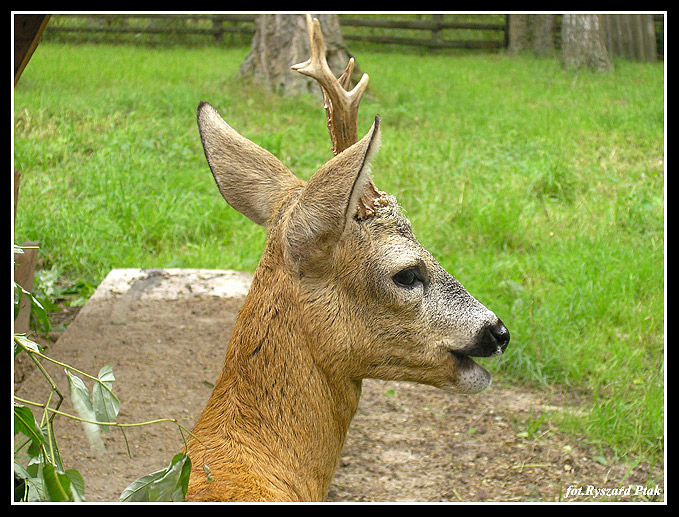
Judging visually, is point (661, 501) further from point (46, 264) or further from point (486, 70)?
point (486, 70)

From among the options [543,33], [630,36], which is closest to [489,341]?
[630,36]

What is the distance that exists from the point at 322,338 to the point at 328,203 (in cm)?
52

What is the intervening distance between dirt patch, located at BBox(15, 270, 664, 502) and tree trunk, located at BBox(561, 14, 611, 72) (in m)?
9.40

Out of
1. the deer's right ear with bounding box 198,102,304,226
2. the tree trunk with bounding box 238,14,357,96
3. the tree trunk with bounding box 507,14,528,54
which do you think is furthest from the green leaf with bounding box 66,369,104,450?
the tree trunk with bounding box 507,14,528,54

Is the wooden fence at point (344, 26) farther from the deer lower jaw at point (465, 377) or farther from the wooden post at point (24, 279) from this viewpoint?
the deer lower jaw at point (465, 377)

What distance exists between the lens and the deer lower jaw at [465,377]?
9.13 ft

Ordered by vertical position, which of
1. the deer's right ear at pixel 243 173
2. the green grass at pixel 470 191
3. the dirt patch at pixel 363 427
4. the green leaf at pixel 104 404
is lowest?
the dirt patch at pixel 363 427

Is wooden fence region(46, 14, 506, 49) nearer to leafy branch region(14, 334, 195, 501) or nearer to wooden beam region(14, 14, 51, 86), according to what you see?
wooden beam region(14, 14, 51, 86)

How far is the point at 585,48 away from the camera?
12844mm

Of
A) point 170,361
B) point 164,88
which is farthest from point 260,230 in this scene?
point 164,88

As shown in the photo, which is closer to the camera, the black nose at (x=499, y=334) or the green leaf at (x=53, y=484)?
the green leaf at (x=53, y=484)

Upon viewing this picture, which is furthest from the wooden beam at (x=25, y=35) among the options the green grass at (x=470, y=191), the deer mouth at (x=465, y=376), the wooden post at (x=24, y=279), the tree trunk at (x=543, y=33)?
the tree trunk at (x=543, y=33)

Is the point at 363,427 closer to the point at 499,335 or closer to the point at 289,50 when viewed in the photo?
the point at 499,335

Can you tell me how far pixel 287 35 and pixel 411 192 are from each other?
4249 mm
